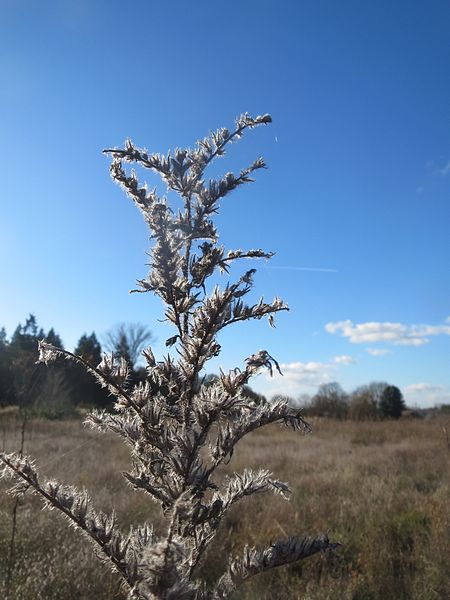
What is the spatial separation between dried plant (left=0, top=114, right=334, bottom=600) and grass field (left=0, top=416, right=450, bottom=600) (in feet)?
1.33

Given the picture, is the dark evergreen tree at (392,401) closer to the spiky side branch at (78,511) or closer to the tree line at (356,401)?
the tree line at (356,401)

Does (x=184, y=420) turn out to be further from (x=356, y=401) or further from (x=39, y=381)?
(x=356, y=401)

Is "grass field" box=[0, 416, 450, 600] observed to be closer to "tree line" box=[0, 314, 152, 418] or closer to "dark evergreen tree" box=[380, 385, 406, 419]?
"tree line" box=[0, 314, 152, 418]

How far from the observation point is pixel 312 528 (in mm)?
6363

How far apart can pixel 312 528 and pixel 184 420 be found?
550 cm

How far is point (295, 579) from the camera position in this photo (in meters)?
4.85

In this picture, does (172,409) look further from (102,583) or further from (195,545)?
(102,583)

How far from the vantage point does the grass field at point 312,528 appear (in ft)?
14.0

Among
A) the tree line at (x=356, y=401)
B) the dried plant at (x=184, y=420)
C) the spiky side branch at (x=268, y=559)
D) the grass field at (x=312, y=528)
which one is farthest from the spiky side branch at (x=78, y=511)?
the tree line at (x=356, y=401)

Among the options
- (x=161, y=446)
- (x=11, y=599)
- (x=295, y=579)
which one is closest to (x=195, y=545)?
(x=161, y=446)

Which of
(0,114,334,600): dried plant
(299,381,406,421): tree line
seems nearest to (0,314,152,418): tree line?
(0,114,334,600): dried plant

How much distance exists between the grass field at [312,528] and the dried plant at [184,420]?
1.33 feet

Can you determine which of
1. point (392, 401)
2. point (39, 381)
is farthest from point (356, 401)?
point (39, 381)

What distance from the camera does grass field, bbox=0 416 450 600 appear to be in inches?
168
